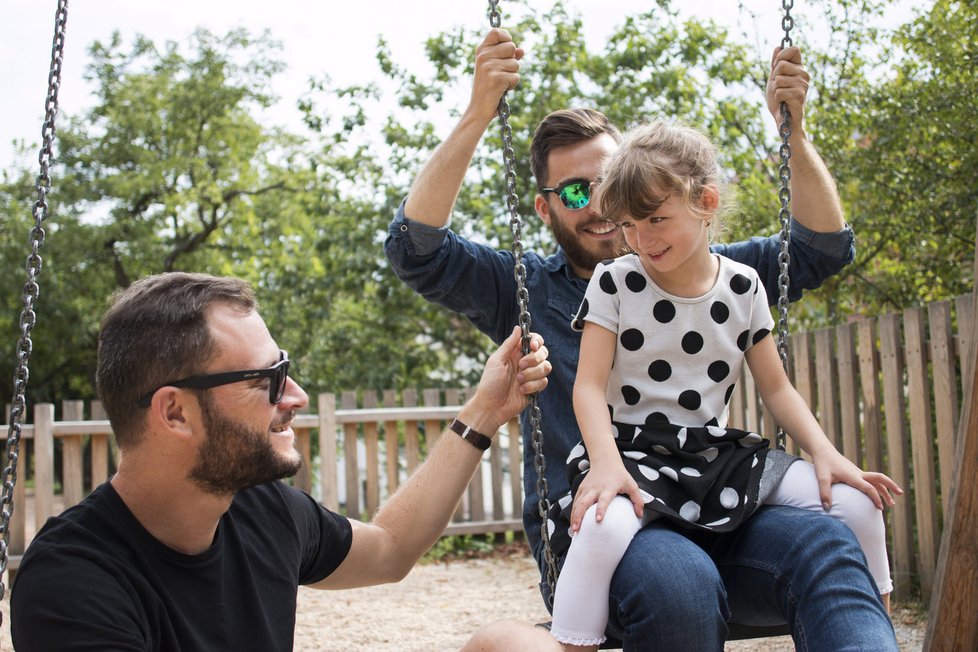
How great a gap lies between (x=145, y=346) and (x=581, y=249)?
122 centimetres

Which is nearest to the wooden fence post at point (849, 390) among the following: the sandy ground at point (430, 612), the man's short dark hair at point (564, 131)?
the sandy ground at point (430, 612)

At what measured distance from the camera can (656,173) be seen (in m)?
2.17

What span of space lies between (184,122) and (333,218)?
8.59 meters

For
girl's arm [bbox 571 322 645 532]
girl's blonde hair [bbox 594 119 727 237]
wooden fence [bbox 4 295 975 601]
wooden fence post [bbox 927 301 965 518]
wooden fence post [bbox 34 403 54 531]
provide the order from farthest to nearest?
wooden fence post [bbox 34 403 54 531] → wooden fence [bbox 4 295 975 601] → wooden fence post [bbox 927 301 965 518] → girl's blonde hair [bbox 594 119 727 237] → girl's arm [bbox 571 322 645 532]

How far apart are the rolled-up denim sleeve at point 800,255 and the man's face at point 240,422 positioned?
4.21 feet

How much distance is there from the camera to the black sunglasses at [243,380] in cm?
201

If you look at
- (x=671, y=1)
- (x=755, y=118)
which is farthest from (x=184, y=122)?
(x=755, y=118)

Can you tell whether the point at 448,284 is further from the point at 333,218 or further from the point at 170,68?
the point at 170,68

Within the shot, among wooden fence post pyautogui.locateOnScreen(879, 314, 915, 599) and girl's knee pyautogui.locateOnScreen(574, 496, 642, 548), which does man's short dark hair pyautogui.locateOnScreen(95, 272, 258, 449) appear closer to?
girl's knee pyautogui.locateOnScreen(574, 496, 642, 548)

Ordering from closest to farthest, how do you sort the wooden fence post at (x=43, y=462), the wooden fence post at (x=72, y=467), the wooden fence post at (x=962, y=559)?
the wooden fence post at (x=962, y=559)
the wooden fence post at (x=43, y=462)
the wooden fence post at (x=72, y=467)

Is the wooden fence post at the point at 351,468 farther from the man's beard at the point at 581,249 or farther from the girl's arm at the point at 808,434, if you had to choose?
the girl's arm at the point at 808,434

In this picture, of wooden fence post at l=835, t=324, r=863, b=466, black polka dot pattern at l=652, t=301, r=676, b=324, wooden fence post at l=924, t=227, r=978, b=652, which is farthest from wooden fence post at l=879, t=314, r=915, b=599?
black polka dot pattern at l=652, t=301, r=676, b=324

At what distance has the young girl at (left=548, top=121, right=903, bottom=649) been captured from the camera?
6.79 feet

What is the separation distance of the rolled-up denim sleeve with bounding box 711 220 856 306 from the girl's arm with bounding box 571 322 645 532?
628 mm
